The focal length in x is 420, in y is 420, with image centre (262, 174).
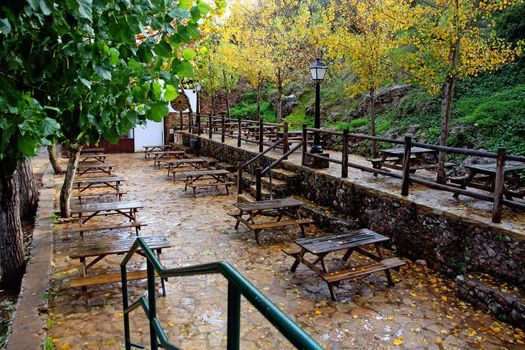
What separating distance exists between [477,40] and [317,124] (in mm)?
3770

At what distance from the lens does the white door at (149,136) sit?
70.7 ft

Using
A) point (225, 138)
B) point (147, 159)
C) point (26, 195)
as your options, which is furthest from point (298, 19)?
point (26, 195)

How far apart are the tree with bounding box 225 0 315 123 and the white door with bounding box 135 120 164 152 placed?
6121mm

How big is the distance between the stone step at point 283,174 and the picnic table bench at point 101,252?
187 inches

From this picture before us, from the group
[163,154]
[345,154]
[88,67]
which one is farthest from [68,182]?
[163,154]

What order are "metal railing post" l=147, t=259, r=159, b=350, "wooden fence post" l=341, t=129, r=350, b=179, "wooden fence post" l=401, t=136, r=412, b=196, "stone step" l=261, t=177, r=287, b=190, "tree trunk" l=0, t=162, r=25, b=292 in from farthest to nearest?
"stone step" l=261, t=177, r=287, b=190 < "wooden fence post" l=341, t=129, r=350, b=179 < "wooden fence post" l=401, t=136, r=412, b=196 < "tree trunk" l=0, t=162, r=25, b=292 < "metal railing post" l=147, t=259, r=159, b=350

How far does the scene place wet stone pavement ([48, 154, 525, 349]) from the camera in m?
4.56

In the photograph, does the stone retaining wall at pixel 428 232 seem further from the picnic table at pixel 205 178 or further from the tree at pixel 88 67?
the tree at pixel 88 67

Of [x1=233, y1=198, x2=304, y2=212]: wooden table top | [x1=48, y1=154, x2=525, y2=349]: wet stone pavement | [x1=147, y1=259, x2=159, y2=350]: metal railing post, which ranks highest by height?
[x1=147, y1=259, x2=159, y2=350]: metal railing post

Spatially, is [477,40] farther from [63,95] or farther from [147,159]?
[147,159]

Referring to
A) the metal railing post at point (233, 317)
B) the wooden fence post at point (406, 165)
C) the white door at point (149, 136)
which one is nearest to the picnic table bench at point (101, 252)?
the wooden fence post at point (406, 165)

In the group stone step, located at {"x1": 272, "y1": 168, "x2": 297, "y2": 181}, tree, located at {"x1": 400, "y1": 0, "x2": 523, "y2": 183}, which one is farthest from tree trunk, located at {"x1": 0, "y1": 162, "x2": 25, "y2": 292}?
tree, located at {"x1": 400, "y1": 0, "x2": 523, "y2": 183}

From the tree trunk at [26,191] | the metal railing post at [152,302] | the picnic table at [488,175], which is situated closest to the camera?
the metal railing post at [152,302]

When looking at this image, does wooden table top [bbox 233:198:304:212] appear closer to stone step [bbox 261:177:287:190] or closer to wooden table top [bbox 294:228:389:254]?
stone step [bbox 261:177:287:190]
